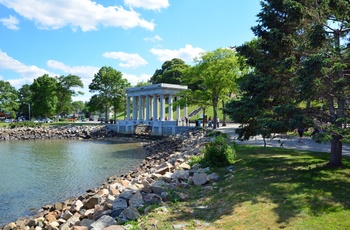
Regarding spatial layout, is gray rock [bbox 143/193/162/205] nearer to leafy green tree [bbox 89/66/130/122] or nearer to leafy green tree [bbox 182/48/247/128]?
leafy green tree [bbox 182/48/247/128]

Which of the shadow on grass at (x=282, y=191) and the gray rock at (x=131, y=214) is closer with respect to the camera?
the shadow on grass at (x=282, y=191)

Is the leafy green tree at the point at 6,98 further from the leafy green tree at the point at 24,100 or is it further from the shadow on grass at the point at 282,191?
the shadow on grass at the point at 282,191

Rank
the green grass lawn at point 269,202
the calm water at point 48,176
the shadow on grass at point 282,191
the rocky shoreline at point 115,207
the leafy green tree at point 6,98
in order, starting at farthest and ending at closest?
the leafy green tree at point 6,98 → the calm water at point 48,176 → the rocky shoreline at point 115,207 → the shadow on grass at point 282,191 → the green grass lawn at point 269,202

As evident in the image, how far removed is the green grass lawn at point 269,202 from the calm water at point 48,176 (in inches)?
314

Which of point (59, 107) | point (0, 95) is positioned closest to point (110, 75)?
point (59, 107)

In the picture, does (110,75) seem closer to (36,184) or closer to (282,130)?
(36,184)

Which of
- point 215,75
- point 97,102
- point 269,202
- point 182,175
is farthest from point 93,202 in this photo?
point 97,102

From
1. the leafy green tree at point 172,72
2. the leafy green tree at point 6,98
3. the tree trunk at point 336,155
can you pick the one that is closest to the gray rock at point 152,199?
the tree trunk at point 336,155

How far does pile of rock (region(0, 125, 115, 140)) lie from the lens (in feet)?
154

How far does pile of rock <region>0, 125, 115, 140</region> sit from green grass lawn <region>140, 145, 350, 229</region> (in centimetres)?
4108

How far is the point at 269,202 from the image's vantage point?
6.95 m

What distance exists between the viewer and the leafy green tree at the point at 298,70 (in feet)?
27.2

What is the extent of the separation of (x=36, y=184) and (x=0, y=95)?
59409 mm

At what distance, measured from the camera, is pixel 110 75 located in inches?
2404
